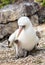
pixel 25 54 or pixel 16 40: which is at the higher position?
pixel 16 40

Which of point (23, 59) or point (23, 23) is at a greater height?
point (23, 23)

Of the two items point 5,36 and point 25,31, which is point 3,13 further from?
point 25,31

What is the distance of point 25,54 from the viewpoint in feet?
17.1

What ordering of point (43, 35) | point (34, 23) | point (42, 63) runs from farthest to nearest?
point (34, 23), point (43, 35), point (42, 63)

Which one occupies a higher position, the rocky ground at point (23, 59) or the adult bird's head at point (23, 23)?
the adult bird's head at point (23, 23)

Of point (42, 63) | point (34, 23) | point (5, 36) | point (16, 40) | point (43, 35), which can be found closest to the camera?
point (42, 63)

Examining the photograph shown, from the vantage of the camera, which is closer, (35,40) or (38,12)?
(35,40)

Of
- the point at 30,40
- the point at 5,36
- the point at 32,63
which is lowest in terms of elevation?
the point at 5,36

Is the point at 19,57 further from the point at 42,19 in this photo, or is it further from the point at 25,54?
the point at 42,19

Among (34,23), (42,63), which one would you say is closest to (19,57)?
(42,63)

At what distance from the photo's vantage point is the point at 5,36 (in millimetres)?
9094

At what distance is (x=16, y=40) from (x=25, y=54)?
0.45m

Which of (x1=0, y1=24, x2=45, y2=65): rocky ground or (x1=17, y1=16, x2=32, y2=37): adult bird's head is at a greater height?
(x1=17, y1=16, x2=32, y2=37): adult bird's head

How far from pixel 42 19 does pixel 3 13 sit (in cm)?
178
